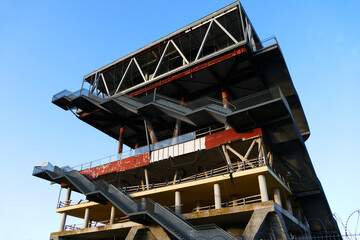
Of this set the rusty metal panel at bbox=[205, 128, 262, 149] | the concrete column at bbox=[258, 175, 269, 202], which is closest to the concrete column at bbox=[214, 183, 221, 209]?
the concrete column at bbox=[258, 175, 269, 202]

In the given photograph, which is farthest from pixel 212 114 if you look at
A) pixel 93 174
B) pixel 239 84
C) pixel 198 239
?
pixel 93 174

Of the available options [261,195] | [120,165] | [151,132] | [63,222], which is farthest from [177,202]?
[63,222]

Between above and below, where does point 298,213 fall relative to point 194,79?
below

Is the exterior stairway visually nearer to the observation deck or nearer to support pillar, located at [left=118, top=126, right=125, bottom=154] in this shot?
the observation deck

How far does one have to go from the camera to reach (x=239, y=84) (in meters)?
36.8

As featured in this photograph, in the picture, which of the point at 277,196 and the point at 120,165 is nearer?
the point at 277,196

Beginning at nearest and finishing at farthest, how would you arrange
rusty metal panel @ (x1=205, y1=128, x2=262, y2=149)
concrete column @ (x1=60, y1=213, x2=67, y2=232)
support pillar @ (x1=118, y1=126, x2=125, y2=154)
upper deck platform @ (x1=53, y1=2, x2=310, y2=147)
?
rusty metal panel @ (x1=205, y1=128, x2=262, y2=149)
upper deck platform @ (x1=53, y1=2, x2=310, y2=147)
concrete column @ (x1=60, y1=213, x2=67, y2=232)
support pillar @ (x1=118, y1=126, x2=125, y2=154)

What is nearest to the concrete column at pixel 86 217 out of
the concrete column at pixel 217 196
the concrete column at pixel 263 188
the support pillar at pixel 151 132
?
the support pillar at pixel 151 132

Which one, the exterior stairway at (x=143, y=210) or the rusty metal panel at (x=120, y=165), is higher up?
the rusty metal panel at (x=120, y=165)

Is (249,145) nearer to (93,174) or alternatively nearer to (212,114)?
(212,114)

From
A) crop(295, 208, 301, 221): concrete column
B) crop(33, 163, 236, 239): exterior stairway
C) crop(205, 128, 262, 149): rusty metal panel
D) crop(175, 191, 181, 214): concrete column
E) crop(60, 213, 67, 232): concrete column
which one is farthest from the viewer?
crop(60, 213, 67, 232): concrete column

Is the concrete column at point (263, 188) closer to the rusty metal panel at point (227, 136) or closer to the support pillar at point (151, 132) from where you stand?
the rusty metal panel at point (227, 136)

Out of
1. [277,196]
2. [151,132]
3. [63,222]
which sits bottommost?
[277,196]

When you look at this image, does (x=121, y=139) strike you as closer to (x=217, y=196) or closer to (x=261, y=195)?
(x=217, y=196)
